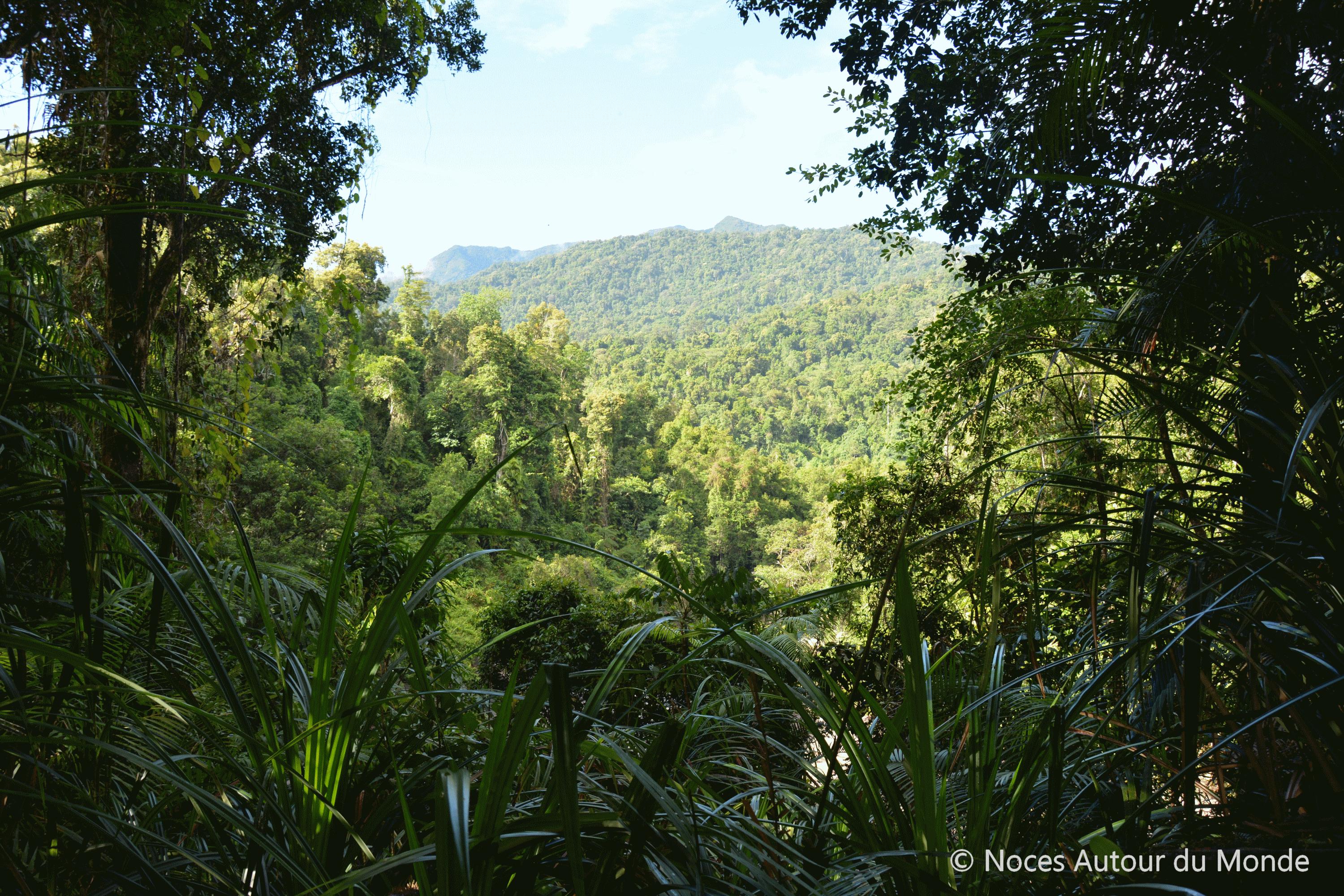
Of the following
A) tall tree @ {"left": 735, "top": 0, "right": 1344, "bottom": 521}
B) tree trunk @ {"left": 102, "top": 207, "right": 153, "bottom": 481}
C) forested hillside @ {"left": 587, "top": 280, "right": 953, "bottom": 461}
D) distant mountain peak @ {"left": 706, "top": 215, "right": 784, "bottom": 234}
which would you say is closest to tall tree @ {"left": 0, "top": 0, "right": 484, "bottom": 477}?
tree trunk @ {"left": 102, "top": 207, "right": 153, "bottom": 481}

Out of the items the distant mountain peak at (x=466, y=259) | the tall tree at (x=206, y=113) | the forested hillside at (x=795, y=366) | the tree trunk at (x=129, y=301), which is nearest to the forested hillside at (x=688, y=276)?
the forested hillside at (x=795, y=366)

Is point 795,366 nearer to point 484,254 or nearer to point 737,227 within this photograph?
point 737,227

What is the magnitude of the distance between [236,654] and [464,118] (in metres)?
4.12

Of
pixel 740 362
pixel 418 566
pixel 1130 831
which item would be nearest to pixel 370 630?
pixel 418 566

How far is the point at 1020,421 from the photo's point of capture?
4.91 m

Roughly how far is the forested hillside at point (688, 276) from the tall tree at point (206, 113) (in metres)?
38.8

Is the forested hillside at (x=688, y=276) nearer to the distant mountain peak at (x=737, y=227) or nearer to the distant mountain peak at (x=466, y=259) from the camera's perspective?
the distant mountain peak at (x=737, y=227)

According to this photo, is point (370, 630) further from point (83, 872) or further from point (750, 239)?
point (750, 239)

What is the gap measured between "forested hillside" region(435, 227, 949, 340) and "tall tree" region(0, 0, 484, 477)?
38804 mm

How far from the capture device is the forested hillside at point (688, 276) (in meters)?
47.1

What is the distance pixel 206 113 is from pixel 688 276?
2138 inches

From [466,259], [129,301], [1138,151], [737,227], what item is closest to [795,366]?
[1138,151]

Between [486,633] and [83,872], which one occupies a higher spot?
Result: [83,872]

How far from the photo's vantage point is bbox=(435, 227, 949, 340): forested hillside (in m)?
47.1
